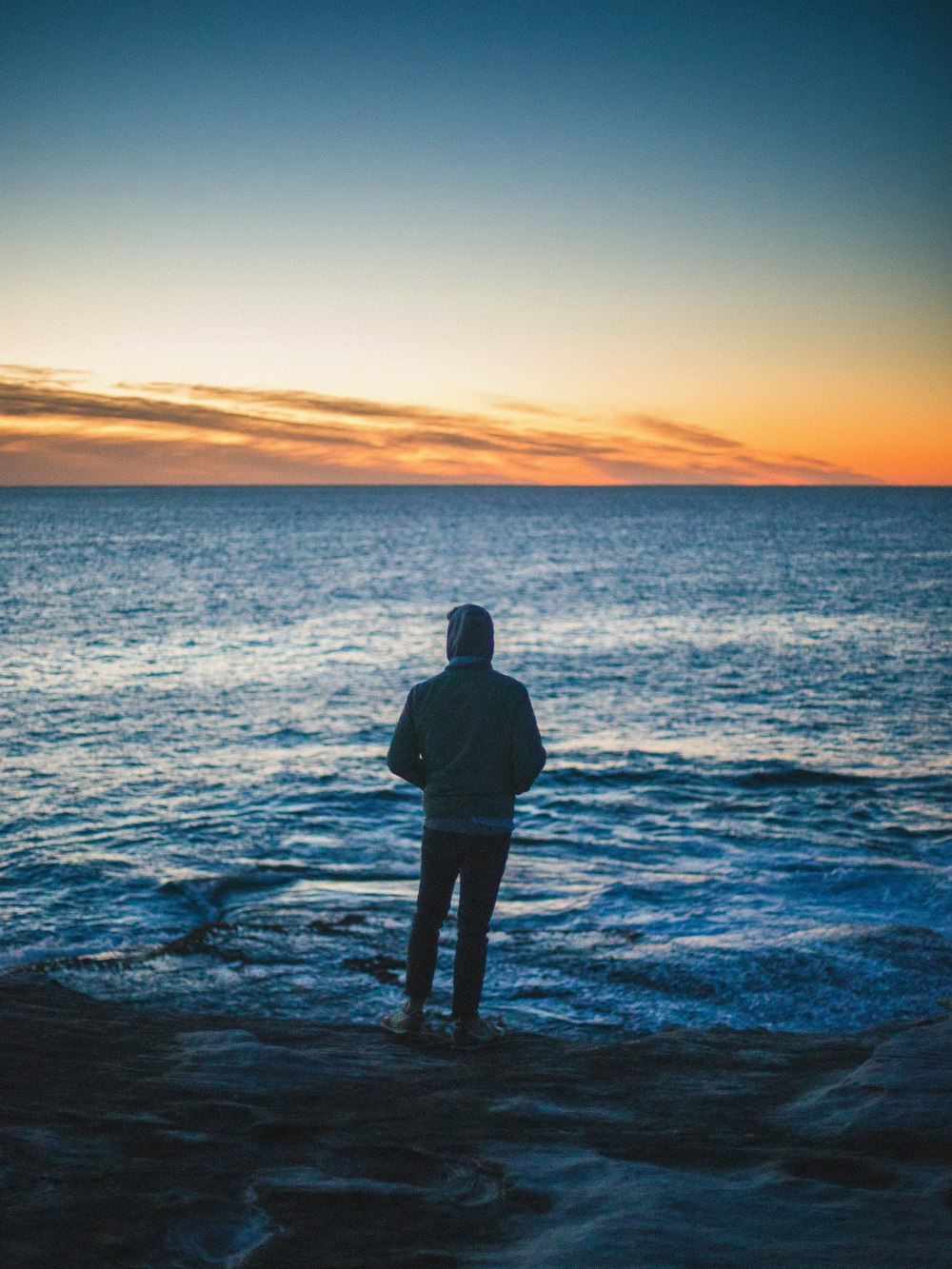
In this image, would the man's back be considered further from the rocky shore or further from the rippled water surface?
the rippled water surface

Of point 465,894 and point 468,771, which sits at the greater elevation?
point 468,771

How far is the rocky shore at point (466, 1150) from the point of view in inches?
131

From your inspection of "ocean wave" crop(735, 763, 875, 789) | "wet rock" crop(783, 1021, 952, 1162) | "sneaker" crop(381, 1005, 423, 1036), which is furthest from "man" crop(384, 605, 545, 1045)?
"ocean wave" crop(735, 763, 875, 789)

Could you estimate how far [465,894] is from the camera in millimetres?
5938

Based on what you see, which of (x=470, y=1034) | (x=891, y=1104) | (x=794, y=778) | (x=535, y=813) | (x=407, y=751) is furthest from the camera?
(x=794, y=778)

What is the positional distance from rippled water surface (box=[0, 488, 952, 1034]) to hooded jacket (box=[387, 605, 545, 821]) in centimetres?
342

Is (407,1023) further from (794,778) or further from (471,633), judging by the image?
(794,778)

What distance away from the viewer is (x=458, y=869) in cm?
596

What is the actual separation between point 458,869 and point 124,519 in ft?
519

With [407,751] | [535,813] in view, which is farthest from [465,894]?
[535,813]

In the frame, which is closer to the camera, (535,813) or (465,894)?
(465,894)

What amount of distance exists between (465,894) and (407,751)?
0.91m

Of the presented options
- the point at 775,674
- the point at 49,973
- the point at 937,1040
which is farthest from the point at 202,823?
the point at 775,674

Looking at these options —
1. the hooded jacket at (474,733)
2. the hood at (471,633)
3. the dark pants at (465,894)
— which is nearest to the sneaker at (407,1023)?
the dark pants at (465,894)
